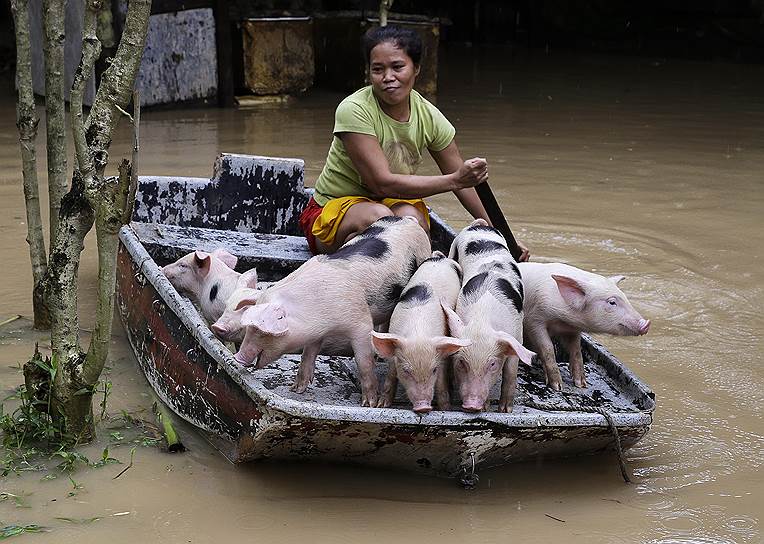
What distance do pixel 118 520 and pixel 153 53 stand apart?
760 centimetres

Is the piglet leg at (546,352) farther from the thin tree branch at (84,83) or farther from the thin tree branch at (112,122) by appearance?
the thin tree branch at (84,83)

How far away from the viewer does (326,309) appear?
11.4ft

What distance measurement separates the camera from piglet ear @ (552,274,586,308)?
12.2ft

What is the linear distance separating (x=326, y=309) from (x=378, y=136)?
1.39 metres

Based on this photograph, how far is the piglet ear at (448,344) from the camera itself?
3227 millimetres

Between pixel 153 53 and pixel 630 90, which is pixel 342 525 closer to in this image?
pixel 153 53

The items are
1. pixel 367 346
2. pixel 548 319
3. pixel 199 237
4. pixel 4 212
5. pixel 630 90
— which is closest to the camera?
pixel 367 346

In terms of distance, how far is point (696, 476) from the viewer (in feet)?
12.1

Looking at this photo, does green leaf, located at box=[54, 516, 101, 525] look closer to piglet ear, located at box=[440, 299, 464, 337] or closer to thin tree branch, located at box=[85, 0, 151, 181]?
thin tree branch, located at box=[85, 0, 151, 181]

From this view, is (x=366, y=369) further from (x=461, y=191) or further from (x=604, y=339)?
(x=604, y=339)

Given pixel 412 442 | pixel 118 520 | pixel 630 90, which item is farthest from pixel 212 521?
pixel 630 90

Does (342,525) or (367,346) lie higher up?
(367,346)

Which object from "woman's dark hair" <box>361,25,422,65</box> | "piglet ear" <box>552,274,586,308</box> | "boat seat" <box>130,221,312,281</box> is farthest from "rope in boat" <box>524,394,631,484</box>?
"boat seat" <box>130,221,312,281</box>

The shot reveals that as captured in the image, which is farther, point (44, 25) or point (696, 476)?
point (44, 25)
